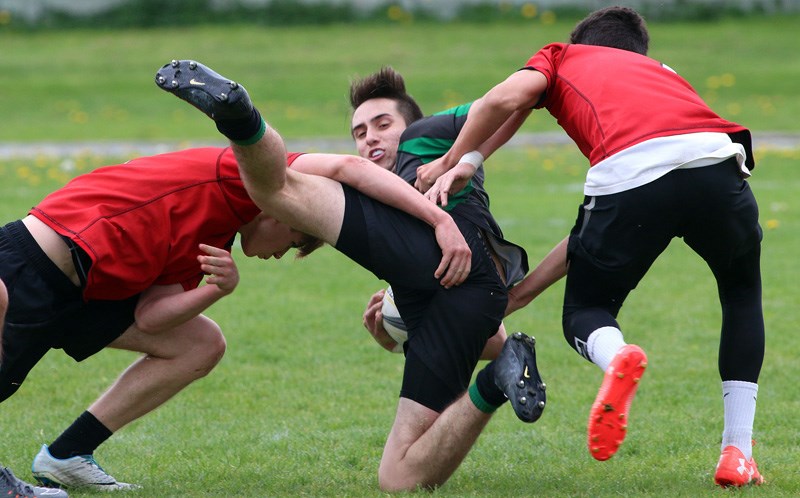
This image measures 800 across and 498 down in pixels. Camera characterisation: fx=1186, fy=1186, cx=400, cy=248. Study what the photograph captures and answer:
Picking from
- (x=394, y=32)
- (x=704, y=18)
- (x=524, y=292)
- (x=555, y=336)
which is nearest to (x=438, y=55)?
(x=394, y=32)

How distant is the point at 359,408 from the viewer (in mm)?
6223

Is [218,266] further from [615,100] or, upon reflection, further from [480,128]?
[615,100]

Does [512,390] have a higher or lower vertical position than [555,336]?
higher

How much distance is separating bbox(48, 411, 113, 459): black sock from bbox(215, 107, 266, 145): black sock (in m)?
1.46

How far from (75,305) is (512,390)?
169 cm

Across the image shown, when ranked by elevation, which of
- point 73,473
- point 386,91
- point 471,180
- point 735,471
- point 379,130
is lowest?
point 73,473

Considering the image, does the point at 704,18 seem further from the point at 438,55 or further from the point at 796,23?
the point at 438,55

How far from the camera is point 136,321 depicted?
187 inches

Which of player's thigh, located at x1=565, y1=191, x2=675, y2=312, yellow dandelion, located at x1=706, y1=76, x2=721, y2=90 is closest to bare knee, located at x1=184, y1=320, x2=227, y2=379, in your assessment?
player's thigh, located at x1=565, y1=191, x2=675, y2=312

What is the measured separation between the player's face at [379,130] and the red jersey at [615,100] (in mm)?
965

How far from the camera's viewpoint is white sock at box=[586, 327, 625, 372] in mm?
4230

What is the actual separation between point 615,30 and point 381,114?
1.16 m

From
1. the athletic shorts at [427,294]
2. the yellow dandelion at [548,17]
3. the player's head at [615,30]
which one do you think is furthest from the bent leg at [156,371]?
the yellow dandelion at [548,17]

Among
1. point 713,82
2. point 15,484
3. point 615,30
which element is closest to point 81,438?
point 15,484
